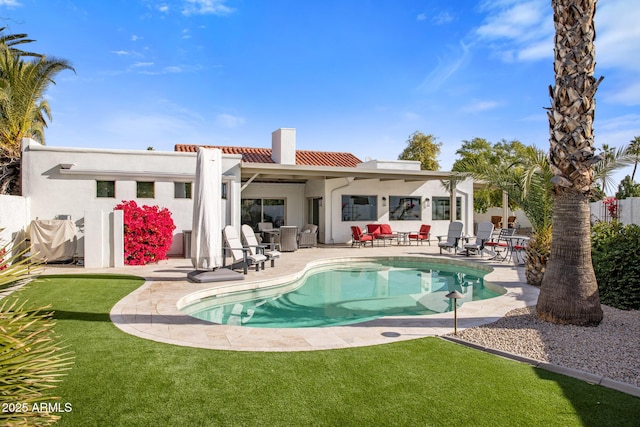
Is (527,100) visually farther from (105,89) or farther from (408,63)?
(105,89)

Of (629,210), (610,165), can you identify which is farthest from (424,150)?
(610,165)

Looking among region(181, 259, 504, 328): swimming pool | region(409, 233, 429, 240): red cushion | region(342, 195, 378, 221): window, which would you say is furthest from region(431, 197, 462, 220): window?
region(181, 259, 504, 328): swimming pool

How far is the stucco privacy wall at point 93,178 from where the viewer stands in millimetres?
12734

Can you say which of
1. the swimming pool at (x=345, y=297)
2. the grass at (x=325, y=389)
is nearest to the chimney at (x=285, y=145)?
the swimming pool at (x=345, y=297)

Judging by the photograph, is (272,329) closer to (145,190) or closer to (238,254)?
(238,254)

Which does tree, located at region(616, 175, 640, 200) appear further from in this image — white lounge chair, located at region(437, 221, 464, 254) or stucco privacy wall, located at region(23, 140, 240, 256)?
stucco privacy wall, located at region(23, 140, 240, 256)

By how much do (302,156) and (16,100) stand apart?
13.1m

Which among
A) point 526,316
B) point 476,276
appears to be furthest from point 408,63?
point 526,316

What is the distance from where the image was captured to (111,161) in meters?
13.3

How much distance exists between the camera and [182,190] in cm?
1418

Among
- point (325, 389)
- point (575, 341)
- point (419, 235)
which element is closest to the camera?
point (325, 389)

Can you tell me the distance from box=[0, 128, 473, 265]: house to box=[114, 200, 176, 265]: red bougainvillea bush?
1.47 ft

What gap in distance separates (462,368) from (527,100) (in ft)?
55.7

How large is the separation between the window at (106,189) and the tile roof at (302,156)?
696 centimetres
